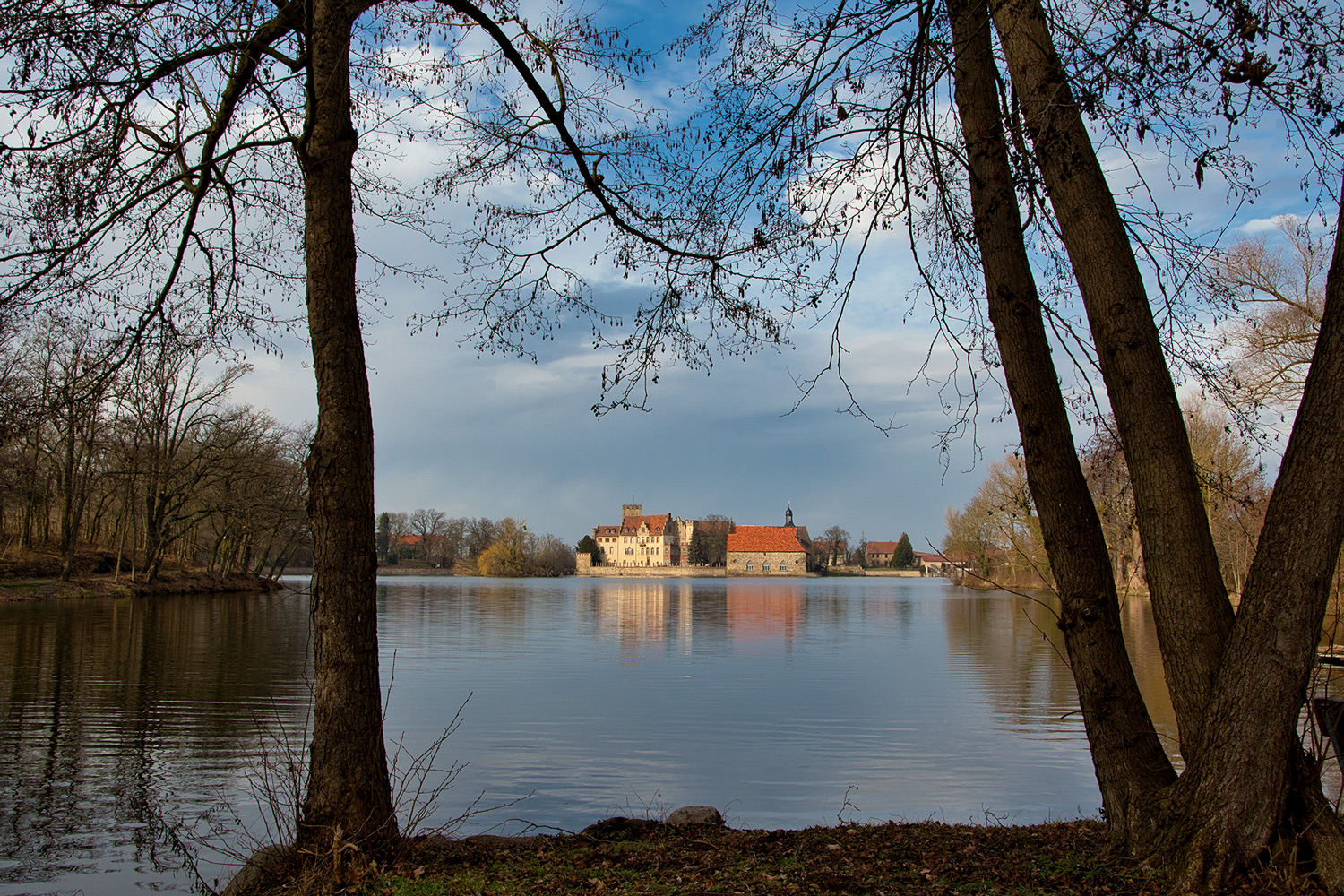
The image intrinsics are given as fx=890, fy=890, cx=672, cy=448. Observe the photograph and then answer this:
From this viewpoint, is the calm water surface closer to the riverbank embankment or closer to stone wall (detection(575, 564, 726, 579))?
the riverbank embankment

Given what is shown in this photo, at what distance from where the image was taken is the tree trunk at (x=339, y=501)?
14.9ft

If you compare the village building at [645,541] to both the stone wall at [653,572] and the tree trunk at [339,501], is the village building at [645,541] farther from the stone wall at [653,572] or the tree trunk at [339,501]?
the tree trunk at [339,501]

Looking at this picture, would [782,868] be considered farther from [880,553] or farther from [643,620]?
[880,553]

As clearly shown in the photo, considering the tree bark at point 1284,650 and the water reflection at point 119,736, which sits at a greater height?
the tree bark at point 1284,650

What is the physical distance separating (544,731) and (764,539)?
11623cm

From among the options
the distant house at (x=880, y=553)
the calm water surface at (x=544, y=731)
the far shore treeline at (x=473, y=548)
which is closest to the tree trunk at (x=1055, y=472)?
the calm water surface at (x=544, y=731)

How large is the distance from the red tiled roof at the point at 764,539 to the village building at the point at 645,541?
28.4 feet

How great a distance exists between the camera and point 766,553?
4921 inches

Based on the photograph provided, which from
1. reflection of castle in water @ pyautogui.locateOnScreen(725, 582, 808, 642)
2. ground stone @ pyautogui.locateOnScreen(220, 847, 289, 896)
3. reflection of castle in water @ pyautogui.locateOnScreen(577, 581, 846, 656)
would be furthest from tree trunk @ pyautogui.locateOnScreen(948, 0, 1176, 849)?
reflection of castle in water @ pyautogui.locateOnScreen(725, 582, 808, 642)

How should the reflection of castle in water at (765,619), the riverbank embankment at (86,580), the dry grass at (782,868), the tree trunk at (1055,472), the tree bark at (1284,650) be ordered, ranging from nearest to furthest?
the tree bark at (1284,650)
the dry grass at (782,868)
the tree trunk at (1055,472)
the reflection of castle in water at (765,619)
the riverbank embankment at (86,580)

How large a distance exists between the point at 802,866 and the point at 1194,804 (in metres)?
1.78

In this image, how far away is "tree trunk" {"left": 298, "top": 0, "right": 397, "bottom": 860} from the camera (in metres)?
4.55

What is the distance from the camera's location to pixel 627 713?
42.2ft

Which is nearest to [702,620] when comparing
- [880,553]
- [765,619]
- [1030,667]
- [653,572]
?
[765,619]
